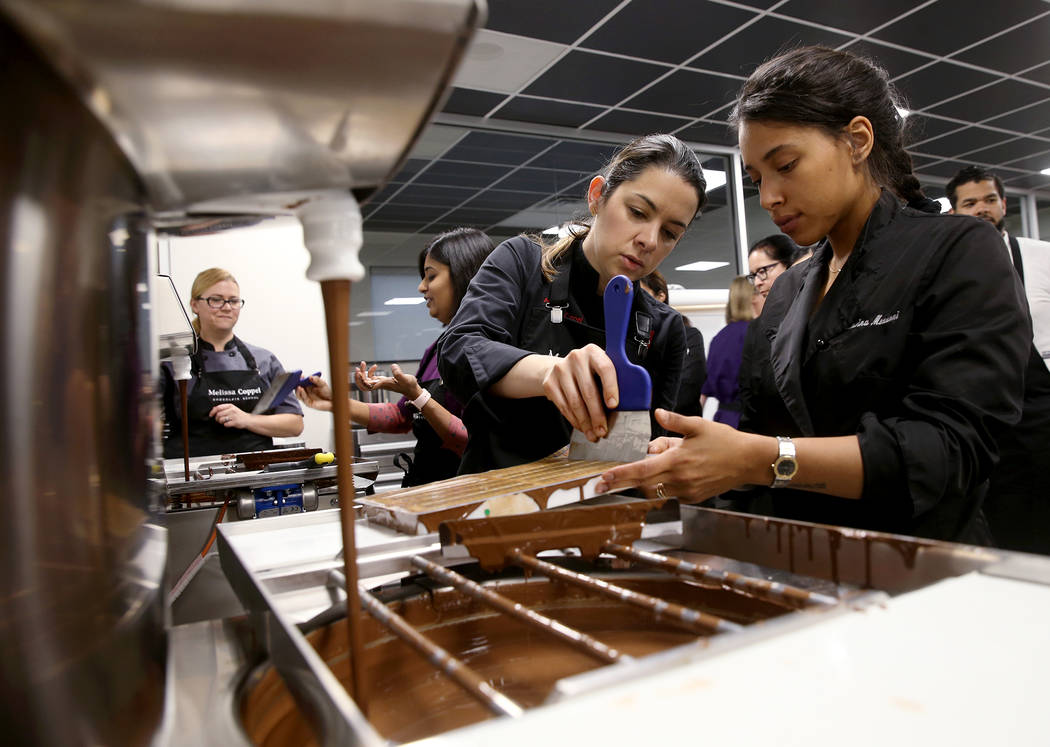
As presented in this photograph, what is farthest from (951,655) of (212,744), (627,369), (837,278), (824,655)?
(837,278)

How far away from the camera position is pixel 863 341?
118 cm

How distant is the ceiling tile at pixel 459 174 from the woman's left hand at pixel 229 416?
284cm

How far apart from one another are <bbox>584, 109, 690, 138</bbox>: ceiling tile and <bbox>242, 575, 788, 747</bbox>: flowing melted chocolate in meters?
4.51

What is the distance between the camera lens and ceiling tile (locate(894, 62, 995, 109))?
452 centimetres

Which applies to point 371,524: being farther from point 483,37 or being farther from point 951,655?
point 483,37

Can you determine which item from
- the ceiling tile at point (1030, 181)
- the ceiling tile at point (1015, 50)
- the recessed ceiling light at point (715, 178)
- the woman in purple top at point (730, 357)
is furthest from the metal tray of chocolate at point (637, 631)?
the ceiling tile at point (1030, 181)

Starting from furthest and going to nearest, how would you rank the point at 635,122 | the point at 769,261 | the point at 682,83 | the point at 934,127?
the point at 934,127 < the point at 635,122 < the point at 682,83 < the point at 769,261

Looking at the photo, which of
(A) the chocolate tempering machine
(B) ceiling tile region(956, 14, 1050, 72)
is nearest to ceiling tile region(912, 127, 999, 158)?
(B) ceiling tile region(956, 14, 1050, 72)

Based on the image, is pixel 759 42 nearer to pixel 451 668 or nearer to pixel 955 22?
pixel 955 22

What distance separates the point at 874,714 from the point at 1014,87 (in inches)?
236

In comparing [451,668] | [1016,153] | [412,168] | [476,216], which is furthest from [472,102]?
[1016,153]

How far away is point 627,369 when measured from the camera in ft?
3.82

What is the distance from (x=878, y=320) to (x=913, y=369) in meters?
0.10

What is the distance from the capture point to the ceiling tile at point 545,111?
15.0ft
